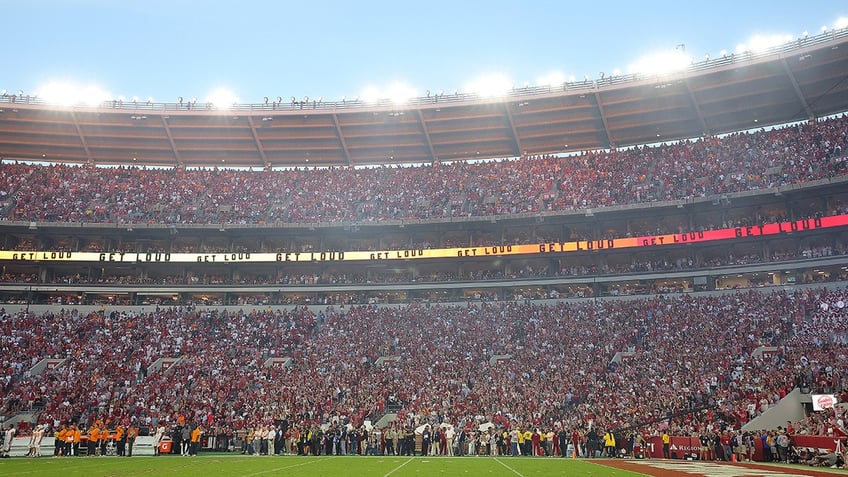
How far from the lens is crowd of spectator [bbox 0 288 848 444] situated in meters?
30.3

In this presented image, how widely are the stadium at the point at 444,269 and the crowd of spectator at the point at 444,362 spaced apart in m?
0.18

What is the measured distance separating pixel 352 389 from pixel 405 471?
1793 cm

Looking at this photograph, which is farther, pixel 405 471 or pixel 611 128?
pixel 611 128

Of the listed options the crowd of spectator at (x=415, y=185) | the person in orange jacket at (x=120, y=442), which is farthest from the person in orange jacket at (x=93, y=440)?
the crowd of spectator at (x=415, y=185)

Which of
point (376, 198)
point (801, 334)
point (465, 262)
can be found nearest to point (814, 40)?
point (801, 334)

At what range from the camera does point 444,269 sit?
169 ft

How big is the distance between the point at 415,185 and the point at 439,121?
5.66 m

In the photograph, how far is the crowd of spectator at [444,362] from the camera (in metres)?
30.3

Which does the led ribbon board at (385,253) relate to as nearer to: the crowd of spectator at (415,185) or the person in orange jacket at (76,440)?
the crowd of spectator at (415,185)

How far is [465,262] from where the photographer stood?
51.2 metres

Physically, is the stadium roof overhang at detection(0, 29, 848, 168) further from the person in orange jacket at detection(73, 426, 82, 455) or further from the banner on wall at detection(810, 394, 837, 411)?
the person in orange jacket at detection(73, 426, 82, 455)

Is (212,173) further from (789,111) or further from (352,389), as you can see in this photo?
(789,111)

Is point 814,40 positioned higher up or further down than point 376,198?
higher up

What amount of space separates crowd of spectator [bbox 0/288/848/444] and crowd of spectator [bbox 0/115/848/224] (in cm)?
845
